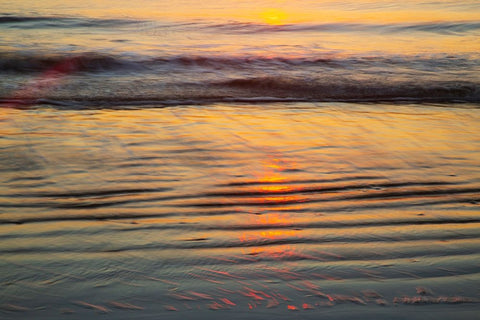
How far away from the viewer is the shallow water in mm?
1955

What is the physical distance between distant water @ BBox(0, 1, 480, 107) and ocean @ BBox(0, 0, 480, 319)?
60mm

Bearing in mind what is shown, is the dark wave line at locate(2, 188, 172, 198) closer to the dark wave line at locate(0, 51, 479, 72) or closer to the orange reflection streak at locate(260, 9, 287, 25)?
the dark wave line at locate(0, 51, 479, 72)

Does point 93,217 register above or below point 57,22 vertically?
below

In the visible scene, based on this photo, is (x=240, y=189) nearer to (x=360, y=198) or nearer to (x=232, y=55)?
(x=360, y=198)

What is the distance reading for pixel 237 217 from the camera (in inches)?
105

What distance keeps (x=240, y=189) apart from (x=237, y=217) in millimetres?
409

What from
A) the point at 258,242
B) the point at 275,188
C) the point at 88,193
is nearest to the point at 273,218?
the point at 258,242

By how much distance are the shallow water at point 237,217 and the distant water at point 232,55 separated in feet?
4.95

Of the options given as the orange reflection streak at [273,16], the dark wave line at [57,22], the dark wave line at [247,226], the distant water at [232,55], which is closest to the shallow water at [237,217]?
the dark wave line at [247,226]

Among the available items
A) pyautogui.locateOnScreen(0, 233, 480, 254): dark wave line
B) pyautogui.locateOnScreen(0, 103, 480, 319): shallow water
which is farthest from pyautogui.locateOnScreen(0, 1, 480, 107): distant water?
pyautogui.locateOnScreen(0, 233, 480, 254): dark wave line

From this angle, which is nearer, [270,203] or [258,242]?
[258,242]

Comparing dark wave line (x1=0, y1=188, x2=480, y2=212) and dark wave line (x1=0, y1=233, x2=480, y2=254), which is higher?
dark wave line (x1=0, y1=188, x2=480, y2=212)

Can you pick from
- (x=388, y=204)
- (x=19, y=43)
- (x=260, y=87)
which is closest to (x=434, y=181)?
(x=388, y=204)

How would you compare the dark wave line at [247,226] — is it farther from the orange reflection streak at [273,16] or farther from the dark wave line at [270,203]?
the orange reflection streak at [273,16]
